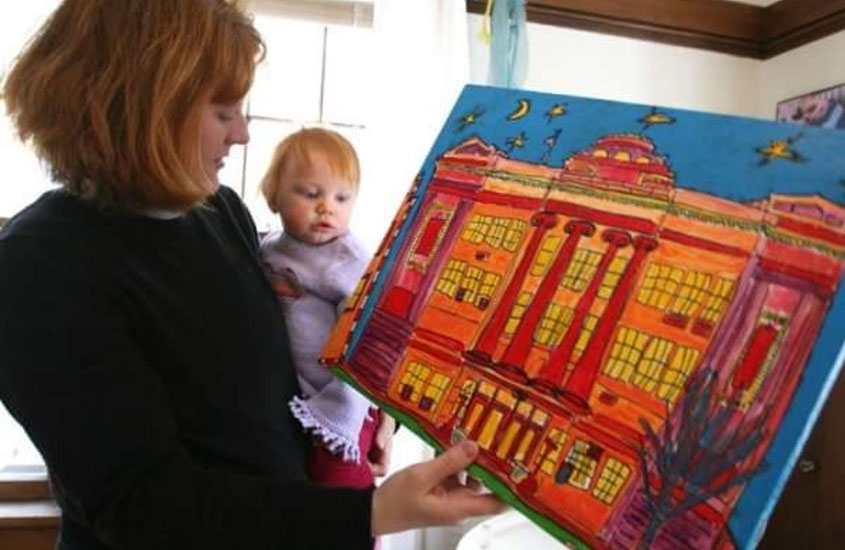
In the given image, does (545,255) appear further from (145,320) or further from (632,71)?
(632,71)

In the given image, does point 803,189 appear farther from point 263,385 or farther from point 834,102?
point 834,102

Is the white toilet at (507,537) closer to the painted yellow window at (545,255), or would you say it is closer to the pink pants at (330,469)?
the pink pants at (330,469)

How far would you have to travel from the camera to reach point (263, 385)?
0.80 meters

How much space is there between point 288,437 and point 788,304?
1.75 feet

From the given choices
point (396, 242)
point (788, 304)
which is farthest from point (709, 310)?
point (396, 242)

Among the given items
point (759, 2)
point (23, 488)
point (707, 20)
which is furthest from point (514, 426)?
point (759, 2)

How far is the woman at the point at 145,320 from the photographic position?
0.65 meters

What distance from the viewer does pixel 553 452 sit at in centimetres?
58

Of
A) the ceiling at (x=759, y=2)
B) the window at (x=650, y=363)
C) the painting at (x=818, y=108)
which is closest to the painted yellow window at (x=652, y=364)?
the window at (x=650, y=363)

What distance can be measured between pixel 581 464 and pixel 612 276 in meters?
0.14

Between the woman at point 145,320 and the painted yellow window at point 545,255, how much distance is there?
0.16m

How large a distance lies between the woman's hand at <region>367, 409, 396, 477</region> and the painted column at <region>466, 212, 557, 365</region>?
517mm

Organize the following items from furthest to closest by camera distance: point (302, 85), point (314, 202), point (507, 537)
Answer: point (302, 85) → point (507, 537) → point (314, 202)

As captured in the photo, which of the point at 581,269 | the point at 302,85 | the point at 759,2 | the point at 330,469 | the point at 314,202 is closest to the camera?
the point at 581,269
